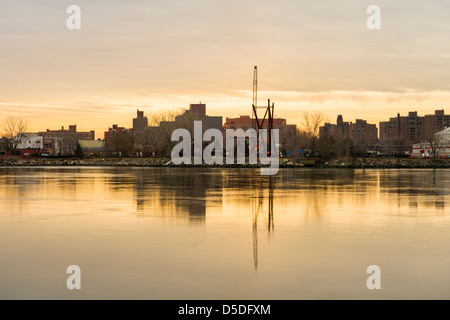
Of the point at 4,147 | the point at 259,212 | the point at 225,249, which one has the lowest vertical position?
the point at 225,249

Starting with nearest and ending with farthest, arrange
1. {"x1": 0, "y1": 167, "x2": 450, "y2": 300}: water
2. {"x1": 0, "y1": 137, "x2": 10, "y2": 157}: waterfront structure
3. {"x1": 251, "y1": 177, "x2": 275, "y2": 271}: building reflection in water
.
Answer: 1. {"x1": 0, "y1": 167, "x2": 450, "y2": 300}: water
2. {"x1": 251, "y1": 177, "x2": 275, "y2": 271}: building reflection in water
3. {"x1": 0, "y1": 137, "x2": 10, "y2": 157}: waterfront structure

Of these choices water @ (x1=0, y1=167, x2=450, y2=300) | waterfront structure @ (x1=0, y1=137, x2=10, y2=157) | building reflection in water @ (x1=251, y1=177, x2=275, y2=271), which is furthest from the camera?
waterfront structure @ (x1=0, y1=137, x2=10, y2=157)

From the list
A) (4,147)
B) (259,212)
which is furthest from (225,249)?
(4,147)

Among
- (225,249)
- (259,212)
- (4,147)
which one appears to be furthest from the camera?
(4,147)

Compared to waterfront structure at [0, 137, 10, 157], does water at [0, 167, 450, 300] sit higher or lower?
lower

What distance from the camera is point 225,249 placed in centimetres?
1252

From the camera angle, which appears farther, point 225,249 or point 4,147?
point 4,147

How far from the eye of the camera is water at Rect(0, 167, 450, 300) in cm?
915

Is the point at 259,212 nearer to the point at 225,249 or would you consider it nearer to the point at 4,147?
the point at 225,249

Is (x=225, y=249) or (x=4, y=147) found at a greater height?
(x=4, y=147)

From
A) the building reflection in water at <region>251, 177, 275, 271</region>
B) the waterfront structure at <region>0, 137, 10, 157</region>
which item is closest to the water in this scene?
the building reflection in water at <region>251, 177, 275, 271</region>

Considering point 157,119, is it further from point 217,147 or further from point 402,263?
point 402,263

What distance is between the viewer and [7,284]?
373 inches

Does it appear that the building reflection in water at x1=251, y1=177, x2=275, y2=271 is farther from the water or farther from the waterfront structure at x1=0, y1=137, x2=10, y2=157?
the waterfront structure at x1=0, y1=137, x2=10, y2=157
